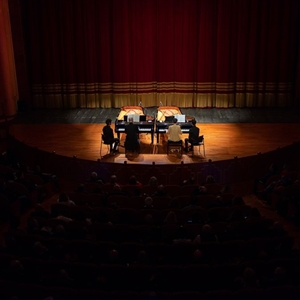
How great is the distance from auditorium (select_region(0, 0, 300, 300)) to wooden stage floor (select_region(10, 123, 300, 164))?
0.07 meters

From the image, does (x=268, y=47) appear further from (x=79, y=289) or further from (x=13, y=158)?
(x=79, y=289)

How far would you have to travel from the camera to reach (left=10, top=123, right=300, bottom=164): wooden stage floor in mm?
12609

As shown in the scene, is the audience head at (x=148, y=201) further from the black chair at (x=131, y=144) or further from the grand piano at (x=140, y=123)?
the grand piano at (x=140, y=123)

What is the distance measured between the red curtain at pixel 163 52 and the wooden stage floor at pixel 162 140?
7.89ft

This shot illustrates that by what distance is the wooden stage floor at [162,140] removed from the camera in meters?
12.6

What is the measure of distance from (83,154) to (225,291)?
7230 mm

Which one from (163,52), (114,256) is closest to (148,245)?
(114,256)

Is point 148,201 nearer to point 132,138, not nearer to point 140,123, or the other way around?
point 132,138

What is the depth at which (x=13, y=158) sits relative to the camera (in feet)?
38.8

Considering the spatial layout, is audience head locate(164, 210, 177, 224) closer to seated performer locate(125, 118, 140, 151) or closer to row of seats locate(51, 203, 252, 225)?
row of seats locate(51, 203, 252, 225)

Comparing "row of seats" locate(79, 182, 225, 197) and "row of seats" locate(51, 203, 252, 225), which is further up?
"row of seats" locate(51, 203, 252, 225)

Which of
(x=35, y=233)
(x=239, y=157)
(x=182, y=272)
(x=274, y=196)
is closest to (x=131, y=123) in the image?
(x=239, y=157)

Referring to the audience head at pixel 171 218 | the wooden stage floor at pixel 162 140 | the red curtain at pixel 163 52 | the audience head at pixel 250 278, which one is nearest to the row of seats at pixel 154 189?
the audience head at pixel 171 218

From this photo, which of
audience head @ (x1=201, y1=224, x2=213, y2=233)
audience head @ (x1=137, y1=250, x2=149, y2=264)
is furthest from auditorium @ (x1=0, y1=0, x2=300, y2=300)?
audience head @ (x1=201, y1=224, x2=213, y2=233)
